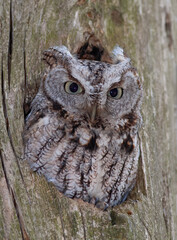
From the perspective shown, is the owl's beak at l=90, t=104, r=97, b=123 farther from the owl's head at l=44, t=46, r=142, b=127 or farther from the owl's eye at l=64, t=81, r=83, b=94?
the owl's eye at l=64, t=81, r=83, b=94

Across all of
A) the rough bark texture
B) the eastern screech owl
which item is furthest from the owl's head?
the rough bark texture

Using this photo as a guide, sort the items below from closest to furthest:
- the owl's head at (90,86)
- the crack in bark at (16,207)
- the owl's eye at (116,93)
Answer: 1. the crack in bark at (16,207)
2. the owl's head at (90,86)
3. the owl's eye at (116,93)

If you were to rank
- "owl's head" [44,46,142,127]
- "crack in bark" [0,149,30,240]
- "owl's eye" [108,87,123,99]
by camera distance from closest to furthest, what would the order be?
"crack in bark" [0,149,30,240], "owl's head" [44,46,142,127], "owl's eye" [108,87,123,99]

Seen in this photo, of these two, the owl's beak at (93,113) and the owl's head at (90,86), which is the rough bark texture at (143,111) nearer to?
the owl's head at (90,86)

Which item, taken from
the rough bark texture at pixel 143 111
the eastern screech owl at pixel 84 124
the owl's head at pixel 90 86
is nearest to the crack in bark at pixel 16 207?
the rough bark texture at pixel 143 111

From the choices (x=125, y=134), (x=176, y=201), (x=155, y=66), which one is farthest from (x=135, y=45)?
(x=176, y=201)

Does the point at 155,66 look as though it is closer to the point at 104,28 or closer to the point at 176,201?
the point at 104,28
